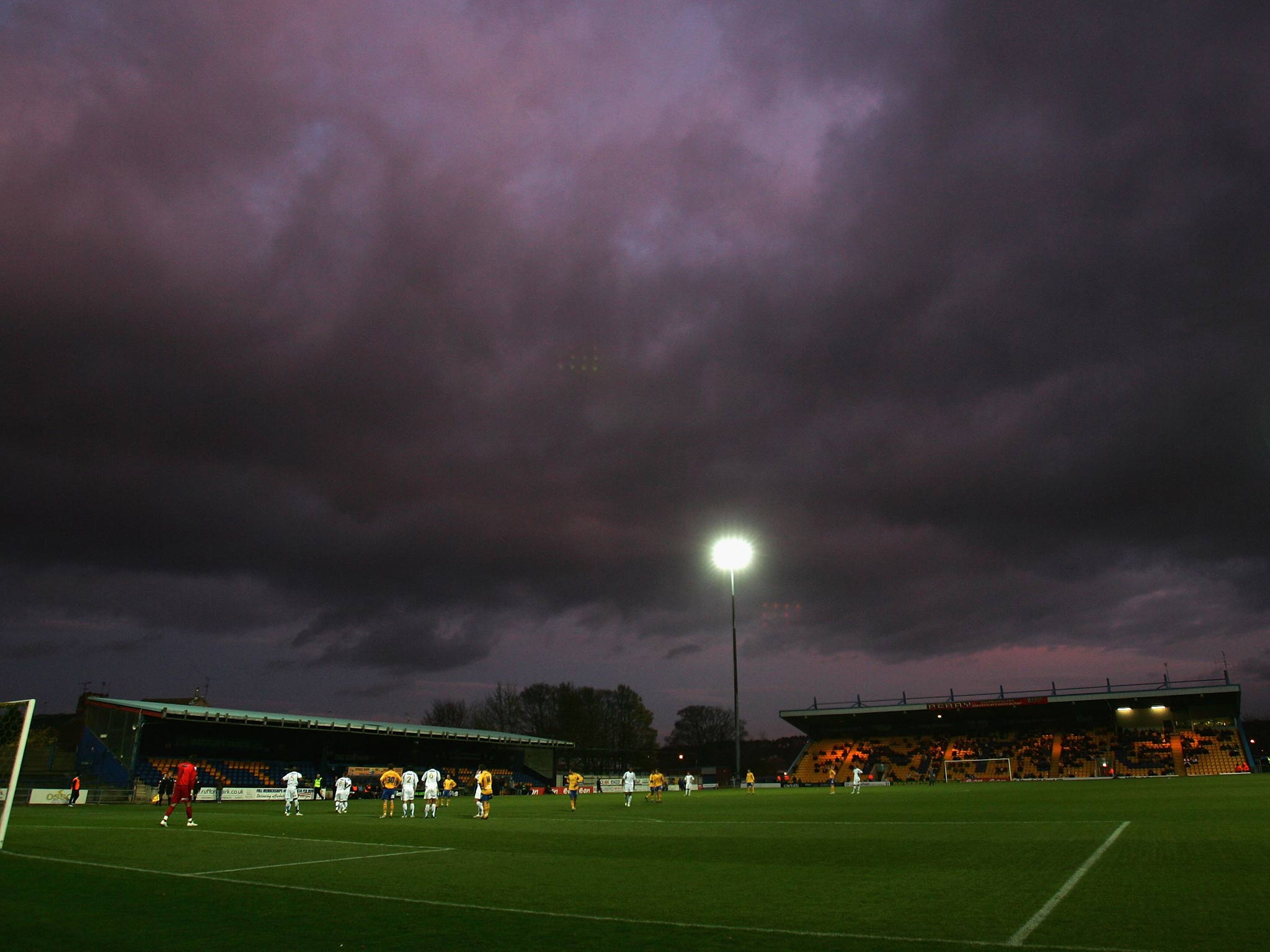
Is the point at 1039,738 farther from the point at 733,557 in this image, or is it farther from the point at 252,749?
the point at 252,749

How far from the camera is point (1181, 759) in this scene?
68188 millimetres

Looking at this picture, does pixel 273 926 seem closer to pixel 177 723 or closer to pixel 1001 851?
pixel 1001 851

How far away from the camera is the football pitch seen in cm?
767

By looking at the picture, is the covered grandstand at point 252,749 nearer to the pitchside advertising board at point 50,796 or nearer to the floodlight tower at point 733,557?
the pitchside advertising board at point 50,796

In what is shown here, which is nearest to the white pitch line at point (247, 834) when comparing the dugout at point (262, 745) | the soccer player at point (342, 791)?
the soccer player at point (342, 791)

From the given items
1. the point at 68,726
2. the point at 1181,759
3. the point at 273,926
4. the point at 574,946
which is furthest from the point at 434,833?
the point at 68,726

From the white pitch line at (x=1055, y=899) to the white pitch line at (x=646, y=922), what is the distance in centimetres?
31

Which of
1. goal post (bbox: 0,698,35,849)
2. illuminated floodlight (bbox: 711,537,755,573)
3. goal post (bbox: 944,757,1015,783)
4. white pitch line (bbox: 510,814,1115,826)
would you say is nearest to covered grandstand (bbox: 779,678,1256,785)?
goal post (bbox: 944,757,1015,783)

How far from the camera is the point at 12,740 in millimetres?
16797

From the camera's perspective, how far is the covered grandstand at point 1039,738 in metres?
69.3

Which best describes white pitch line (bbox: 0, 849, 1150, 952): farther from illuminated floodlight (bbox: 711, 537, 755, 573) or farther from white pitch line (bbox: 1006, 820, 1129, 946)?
illuminated floodlight (bbox: 711, 537, 755, 573)

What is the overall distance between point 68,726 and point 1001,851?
346 ft

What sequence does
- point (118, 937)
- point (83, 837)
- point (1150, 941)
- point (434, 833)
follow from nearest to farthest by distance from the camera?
point (1150, 941), point (118, 937), point (83, 837), point (434, 833)

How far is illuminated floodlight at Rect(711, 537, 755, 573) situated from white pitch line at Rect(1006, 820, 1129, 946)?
4307 cm
